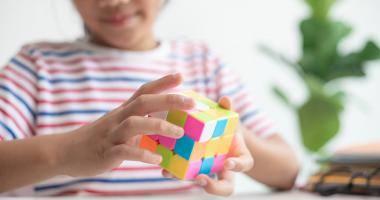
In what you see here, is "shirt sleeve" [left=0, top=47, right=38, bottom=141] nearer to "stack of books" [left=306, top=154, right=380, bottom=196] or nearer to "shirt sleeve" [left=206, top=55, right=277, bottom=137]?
"shirt sleeve" [left=206, top=55, right=277, bottom=137]

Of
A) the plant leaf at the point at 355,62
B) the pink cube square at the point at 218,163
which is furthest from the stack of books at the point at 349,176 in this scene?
the plant leaf at the point at 355,62

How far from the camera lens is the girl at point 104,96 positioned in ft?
2.55

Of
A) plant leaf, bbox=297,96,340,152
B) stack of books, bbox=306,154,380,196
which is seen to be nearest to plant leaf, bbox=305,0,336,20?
plant leaf, bbox=297,96,340,152

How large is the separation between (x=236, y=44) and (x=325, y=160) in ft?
3.28

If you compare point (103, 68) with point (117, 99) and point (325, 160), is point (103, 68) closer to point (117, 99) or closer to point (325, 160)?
point (117, 99)

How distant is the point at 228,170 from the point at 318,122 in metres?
0.93

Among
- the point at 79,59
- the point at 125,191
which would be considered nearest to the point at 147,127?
the point at 125,191

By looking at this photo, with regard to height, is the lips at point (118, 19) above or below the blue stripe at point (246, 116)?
above

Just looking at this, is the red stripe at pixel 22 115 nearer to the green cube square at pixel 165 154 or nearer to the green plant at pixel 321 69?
the green cube square at pixel 165 154

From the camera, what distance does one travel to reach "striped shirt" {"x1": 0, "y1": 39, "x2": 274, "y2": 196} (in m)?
0.97

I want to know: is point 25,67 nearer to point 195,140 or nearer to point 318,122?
point 195,140

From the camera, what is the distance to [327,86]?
1724 millimetres

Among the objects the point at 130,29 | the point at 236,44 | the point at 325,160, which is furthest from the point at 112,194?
the point at 236,44

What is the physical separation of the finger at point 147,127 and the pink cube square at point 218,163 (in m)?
0.11
